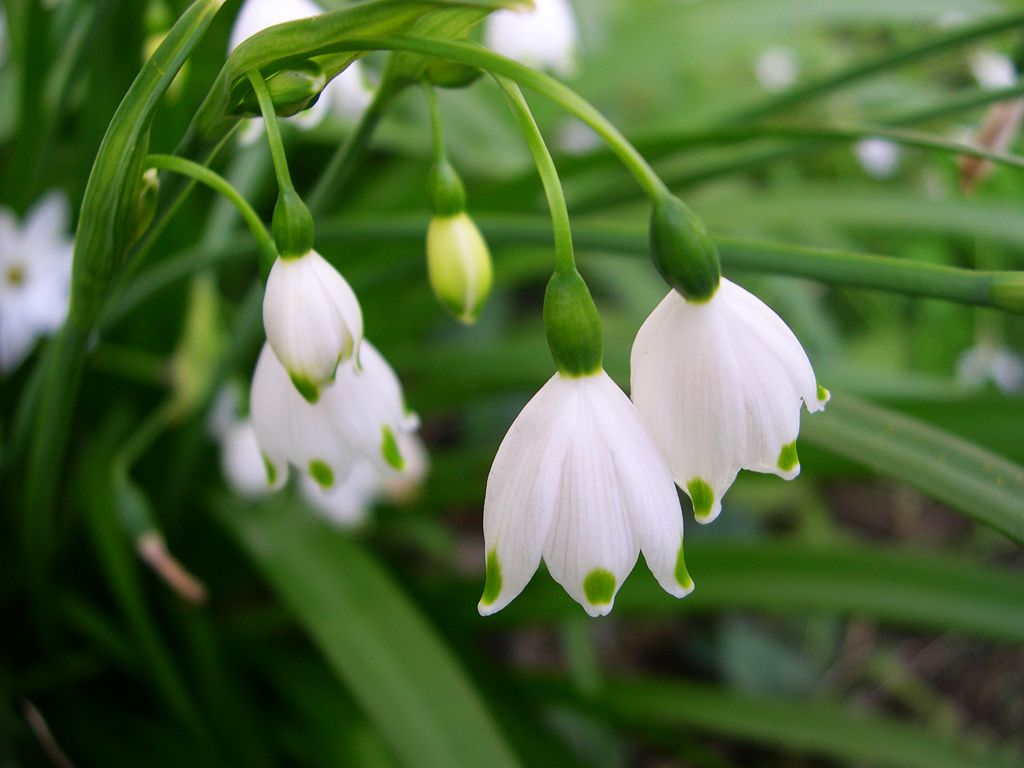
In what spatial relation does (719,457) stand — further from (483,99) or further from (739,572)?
(483,99)

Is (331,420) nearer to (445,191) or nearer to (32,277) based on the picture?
(445,191)

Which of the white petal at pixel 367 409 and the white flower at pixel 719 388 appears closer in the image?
the white flower at pixel 719 388

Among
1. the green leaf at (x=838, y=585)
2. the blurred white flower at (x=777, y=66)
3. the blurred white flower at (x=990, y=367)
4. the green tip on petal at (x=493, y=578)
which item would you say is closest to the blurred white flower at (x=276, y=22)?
the green tip on petal at (x=493, y=578)

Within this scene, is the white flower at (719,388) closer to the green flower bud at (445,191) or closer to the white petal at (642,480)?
the white petal at (642,480)

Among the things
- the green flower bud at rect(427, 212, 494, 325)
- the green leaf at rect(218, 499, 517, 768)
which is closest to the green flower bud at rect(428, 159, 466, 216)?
the green flower bud at rect(427, 212, 494, 325)

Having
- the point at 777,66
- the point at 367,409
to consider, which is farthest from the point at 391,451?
the point at 777,66

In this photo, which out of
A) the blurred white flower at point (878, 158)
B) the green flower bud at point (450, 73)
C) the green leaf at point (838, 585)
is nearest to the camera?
the green flower bud at point (450, 73)

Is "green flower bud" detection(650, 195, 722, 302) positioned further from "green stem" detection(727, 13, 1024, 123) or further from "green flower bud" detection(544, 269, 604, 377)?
"green stem" detection(727, 13, 1024, 123)
